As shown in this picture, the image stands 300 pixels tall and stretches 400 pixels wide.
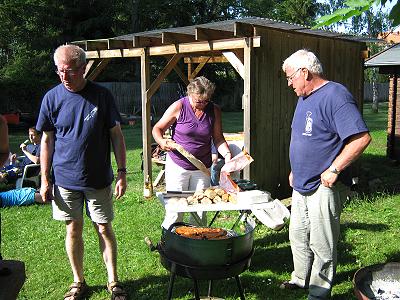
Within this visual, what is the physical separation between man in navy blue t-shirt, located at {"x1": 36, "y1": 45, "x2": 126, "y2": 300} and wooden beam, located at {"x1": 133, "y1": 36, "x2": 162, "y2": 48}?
3.95 metres

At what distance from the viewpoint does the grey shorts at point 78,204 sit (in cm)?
331

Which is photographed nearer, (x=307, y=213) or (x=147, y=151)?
(x=307, y=213)

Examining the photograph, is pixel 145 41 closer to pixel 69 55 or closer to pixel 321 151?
pixel 69 55

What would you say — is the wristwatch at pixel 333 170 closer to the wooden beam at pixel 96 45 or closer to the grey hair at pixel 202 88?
the grey hair at pixel 202 88

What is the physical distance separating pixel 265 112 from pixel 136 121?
15417 mm

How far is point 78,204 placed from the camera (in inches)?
132

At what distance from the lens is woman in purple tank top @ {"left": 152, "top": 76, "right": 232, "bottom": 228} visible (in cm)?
395

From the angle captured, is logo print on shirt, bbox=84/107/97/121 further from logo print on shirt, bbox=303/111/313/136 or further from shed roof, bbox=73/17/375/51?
shed roof, bbox=73/17/375/51

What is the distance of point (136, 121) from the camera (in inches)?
828

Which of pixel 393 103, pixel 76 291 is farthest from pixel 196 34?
pixel 393 103

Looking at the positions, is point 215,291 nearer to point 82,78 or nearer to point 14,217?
point 82,78

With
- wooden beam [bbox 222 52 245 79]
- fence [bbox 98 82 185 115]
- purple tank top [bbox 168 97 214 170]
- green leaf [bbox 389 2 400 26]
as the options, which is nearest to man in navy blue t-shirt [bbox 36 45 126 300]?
purple tank top [bbox 168 97 214 170]

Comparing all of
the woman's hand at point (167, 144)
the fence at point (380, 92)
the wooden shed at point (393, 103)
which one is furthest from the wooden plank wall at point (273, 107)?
the fence at point (380, 92)

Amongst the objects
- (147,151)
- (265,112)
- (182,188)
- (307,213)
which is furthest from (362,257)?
(147,151)
